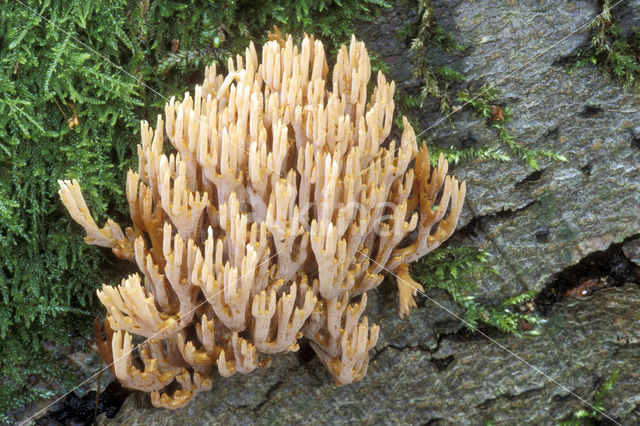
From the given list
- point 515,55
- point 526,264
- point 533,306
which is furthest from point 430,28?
point 533,306

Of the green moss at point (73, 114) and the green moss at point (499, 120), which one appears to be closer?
the green moss at point (73, 114)

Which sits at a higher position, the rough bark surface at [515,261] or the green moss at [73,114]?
the green moss at [73,114]

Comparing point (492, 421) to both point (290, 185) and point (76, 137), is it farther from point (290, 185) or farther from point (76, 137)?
point (76, 137)

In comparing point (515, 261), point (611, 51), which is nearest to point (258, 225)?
point (515, 261)

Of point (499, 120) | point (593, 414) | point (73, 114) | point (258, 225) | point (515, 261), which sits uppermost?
point (73, 114)

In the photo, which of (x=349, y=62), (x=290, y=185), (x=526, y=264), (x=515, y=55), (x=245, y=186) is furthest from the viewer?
(x=515, y=55)

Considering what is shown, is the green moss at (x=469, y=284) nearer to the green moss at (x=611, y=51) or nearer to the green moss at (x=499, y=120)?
the green moss at (x=499, y=120)

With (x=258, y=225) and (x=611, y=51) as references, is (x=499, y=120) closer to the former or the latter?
(x=611, y=51)

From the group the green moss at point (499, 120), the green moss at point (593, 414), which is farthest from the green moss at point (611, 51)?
the green moss at point (593, 414)
